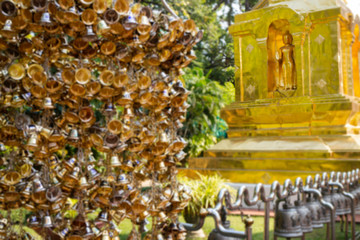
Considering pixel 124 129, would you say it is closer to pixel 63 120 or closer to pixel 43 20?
pixel 63 120

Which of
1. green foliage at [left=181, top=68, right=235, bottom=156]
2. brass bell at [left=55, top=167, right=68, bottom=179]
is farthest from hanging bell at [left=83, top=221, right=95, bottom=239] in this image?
green foliage at [left=181, top=68, right=235, bottom=156]

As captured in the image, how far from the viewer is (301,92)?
6738 millimetres

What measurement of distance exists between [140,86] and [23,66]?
53 cm

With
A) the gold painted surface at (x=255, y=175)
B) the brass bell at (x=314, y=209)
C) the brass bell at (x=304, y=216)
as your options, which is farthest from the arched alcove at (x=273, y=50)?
the brass bell at (x=304, y=216)

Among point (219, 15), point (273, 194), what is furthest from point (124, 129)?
point (219, 15)

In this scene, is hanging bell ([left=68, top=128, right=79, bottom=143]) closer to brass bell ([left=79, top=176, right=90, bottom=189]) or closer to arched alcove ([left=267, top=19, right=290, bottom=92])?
brass bell ([left=79, top=176, right=90, bottom=189])

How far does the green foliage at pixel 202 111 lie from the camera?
22.0 feet

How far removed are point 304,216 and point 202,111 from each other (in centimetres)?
583

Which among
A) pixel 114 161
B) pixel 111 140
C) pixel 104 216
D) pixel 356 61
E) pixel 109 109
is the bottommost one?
pixel 104 216

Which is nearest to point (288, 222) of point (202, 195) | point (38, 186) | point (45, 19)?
point (38, 186)

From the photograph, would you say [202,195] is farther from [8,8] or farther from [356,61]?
[356,61]

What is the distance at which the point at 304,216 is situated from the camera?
2213mm

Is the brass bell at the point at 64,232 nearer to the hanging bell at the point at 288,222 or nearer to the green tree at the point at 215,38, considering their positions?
the hanging bell at the point at 288,222

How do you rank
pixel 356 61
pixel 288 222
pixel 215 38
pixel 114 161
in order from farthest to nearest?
pixel 356 61, pixel 215 38, pixel 288 222, pixel 114 161
